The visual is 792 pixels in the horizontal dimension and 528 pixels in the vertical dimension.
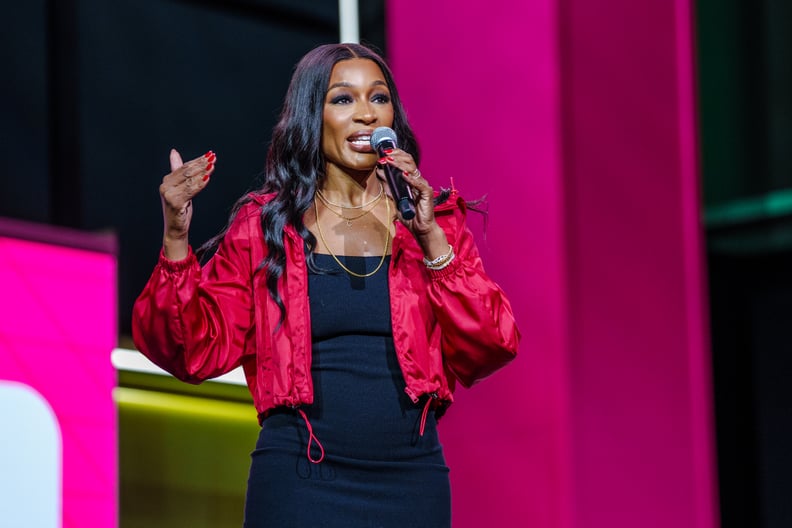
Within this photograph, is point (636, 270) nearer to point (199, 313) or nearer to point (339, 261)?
point (339, 261)

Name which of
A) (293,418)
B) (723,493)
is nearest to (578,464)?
(723,493)

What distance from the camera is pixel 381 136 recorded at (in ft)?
5.78

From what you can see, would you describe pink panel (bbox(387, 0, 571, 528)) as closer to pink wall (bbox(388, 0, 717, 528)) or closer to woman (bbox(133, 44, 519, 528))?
pink wall (bbox(388, 0, 717, 528))

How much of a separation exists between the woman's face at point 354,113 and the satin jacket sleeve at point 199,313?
0.20m

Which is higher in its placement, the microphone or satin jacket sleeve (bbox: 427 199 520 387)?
the microphone

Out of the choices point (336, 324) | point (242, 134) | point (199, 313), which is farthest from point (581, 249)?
point (199, 313)

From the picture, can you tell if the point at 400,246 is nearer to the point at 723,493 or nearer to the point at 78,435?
the point at 78,435

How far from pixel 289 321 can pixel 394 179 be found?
271 millimetres

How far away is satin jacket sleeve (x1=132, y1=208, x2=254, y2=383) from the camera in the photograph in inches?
65.7

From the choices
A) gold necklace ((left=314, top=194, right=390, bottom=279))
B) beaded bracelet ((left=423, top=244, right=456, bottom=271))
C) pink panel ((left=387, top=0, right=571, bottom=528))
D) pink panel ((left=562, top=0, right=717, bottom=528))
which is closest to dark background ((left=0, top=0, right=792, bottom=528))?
pink panel ((left=562, top=0, right=717, bottom=528))

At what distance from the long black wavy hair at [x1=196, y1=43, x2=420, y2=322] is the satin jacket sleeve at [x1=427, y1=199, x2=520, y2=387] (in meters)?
0.24

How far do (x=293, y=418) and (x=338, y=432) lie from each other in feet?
0.24

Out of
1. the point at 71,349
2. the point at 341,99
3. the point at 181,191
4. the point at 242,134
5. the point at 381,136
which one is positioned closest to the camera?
the point at 181,191

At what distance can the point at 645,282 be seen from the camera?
2.88 m
